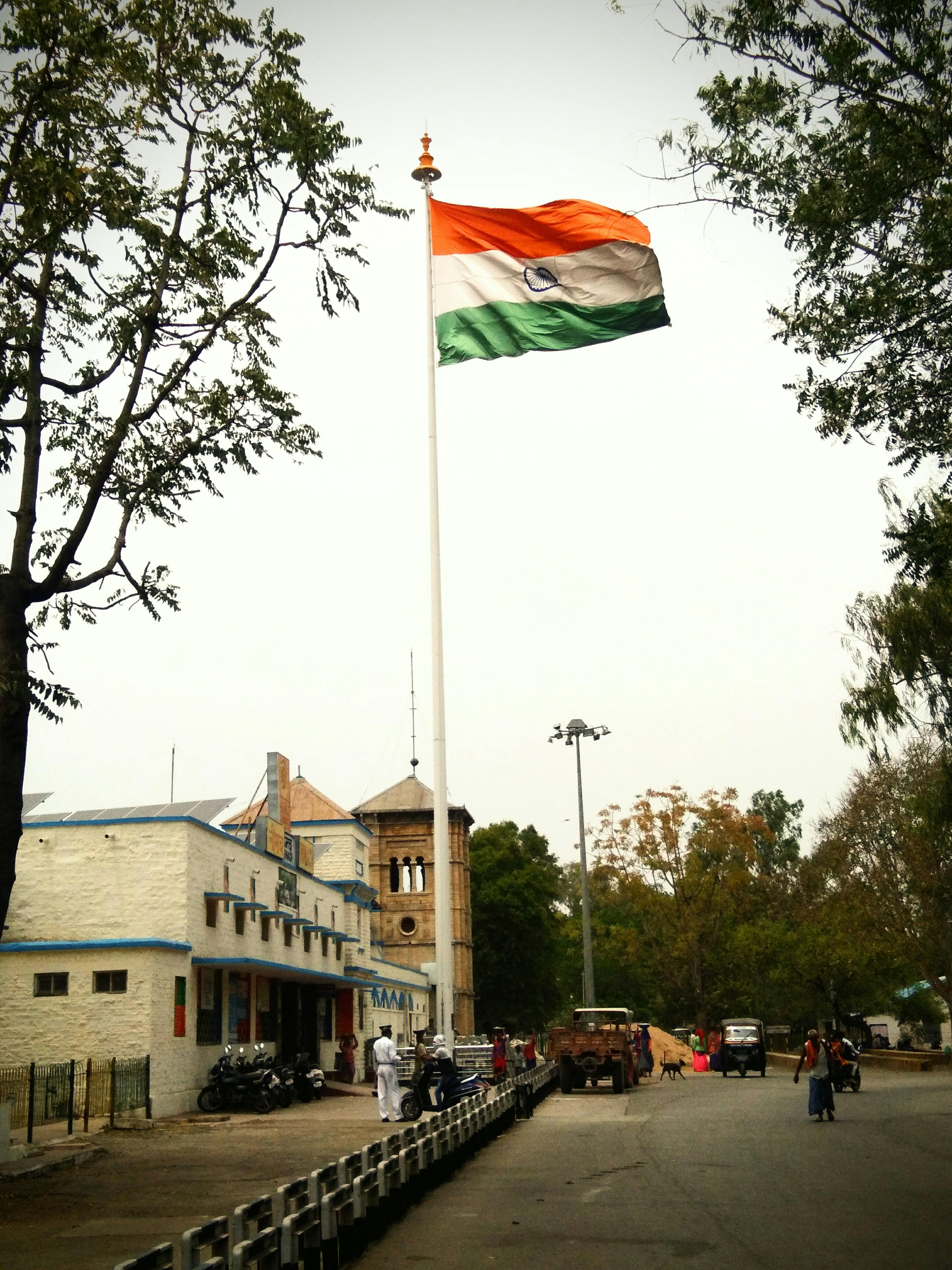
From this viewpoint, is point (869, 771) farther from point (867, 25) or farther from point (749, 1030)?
point (867, 25)

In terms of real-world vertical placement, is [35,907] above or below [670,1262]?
above

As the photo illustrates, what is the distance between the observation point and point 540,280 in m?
19.4

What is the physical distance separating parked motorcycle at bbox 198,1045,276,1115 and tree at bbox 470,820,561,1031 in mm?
55416

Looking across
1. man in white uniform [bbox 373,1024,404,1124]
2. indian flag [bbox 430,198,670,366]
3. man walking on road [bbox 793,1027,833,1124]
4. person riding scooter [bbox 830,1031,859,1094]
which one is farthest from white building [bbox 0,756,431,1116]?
indian flag [bbox 430,198,670,366]

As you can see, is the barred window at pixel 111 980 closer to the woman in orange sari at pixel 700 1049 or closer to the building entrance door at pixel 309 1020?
the building entrance door at pixel 309 1020

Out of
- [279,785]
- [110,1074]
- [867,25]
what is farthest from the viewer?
[279,785]

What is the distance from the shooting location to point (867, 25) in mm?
12523

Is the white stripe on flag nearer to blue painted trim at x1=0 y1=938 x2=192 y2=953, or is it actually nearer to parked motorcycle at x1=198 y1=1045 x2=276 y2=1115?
blue painted trim at x1=0 y1=938 x2=192 y2=953

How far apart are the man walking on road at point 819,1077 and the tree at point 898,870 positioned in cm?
1968

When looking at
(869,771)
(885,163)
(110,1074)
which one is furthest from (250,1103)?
(869,771)

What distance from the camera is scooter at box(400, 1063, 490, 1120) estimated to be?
2189cm

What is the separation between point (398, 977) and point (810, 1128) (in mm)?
37234

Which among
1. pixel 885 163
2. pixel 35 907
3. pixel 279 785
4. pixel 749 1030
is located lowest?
pixel 749 1030

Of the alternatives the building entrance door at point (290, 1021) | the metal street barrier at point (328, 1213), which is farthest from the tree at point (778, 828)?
the metal street barrier at point (328, 1213)
